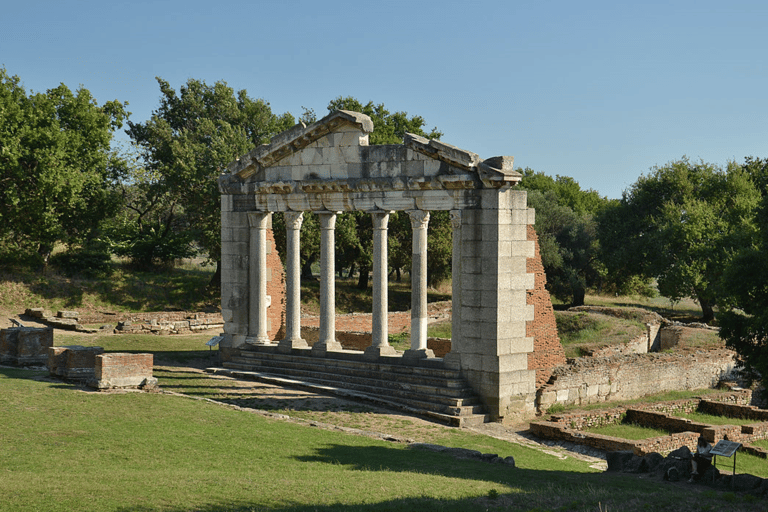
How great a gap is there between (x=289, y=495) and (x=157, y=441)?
4.89 meters

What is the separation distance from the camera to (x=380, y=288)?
23516 millimetres

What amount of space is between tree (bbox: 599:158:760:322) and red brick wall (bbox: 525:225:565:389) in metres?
19.9

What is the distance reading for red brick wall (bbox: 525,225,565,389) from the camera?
22.0 metres

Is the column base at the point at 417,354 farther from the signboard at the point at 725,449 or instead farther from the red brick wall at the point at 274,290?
the signboard at the point at 725,449

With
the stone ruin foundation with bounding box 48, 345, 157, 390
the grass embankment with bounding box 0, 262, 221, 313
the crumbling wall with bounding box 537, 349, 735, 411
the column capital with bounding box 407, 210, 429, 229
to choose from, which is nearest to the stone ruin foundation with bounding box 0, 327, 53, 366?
the stone ruin foundation with bounding box 48, 345, 157, 390

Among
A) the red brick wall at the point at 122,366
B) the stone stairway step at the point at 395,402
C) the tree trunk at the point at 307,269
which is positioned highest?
the tree trunk at the point at 307,269

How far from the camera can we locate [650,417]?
21469 millimetres

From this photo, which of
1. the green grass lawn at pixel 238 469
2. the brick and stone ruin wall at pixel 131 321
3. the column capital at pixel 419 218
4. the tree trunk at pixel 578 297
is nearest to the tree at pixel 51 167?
the brick and stone ruin wall at pixel 131 321

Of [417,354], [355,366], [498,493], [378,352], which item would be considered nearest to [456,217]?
[417,354]

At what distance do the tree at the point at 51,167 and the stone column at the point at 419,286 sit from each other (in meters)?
23.7

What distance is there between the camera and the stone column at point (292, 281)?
997 inches

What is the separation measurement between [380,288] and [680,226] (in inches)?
1159

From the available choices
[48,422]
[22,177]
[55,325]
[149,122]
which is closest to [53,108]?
[22,177]

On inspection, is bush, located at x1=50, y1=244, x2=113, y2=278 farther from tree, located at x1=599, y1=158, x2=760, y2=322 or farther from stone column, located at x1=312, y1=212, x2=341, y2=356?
tree, located at x1=599, y1=158, x2=760, y2=322
